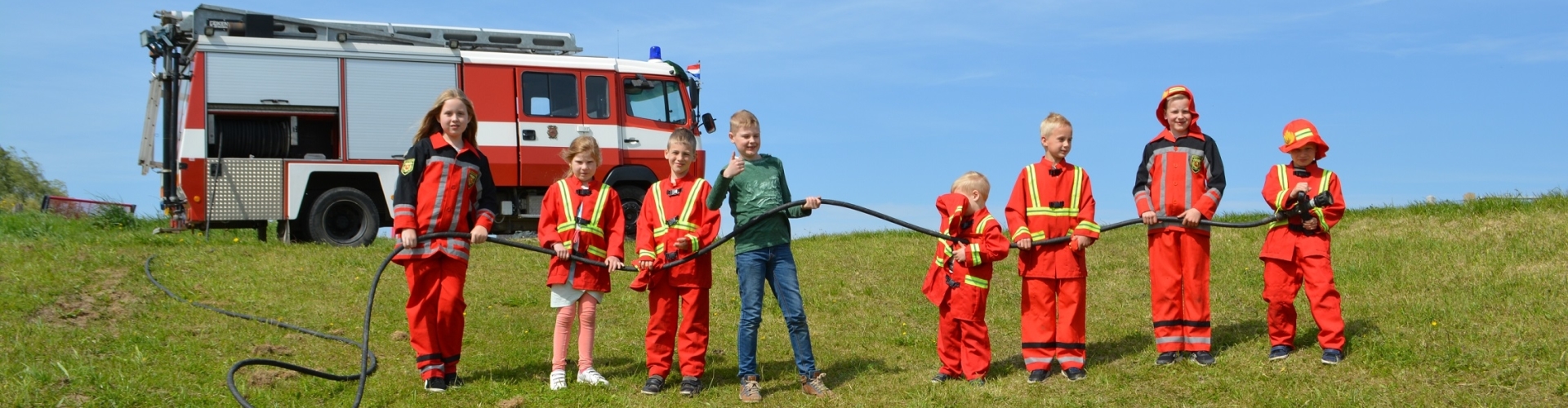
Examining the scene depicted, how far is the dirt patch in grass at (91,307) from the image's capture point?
8.64 metres

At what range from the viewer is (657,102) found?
629 inches

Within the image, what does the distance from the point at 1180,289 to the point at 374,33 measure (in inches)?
448

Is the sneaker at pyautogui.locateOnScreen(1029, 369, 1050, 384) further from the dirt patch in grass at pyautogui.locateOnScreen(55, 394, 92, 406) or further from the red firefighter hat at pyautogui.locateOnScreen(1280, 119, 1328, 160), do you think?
the dirt patch in grass at pyautogui.locateOnScreen(55, 394, 92, 406)

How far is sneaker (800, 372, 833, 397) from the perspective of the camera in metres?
6.66

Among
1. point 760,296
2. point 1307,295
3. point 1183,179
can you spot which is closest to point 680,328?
point 760,296

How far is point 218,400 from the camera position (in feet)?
21.4

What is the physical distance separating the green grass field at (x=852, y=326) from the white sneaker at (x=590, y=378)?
3.3 inches

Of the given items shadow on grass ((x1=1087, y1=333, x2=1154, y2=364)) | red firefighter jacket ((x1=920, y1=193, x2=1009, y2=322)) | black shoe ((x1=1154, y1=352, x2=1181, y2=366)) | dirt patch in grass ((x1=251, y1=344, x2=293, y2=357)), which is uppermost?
red firefighter jacket ((x1=920, y1=193, x2=1009, y2=322))

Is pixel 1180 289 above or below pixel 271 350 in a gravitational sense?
above

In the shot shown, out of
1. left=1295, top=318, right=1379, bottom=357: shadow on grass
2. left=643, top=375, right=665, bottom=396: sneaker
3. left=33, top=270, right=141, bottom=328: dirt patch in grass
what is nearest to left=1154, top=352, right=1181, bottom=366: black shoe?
left=1295, top=318, right=1379, bottom=357: shadow on grass

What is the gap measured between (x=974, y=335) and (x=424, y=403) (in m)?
3.09

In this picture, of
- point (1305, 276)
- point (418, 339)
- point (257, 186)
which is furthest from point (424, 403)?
point (257, 186)

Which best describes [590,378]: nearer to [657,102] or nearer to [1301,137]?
[1301,137]

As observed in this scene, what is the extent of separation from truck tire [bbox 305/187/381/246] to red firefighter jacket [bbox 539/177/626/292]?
837 centimetres
